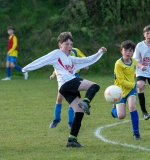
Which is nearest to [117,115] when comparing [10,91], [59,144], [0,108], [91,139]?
[91,139]

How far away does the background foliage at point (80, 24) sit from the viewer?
20891 millimetres

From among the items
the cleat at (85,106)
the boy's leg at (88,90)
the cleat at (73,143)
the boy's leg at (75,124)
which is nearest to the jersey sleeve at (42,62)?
the boy's leg at (88,90)

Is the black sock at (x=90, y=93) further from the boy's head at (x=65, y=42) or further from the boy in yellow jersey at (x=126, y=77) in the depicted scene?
the boy in yellow jersey at (x=126, y=77)

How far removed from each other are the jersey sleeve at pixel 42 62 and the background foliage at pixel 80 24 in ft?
44.2

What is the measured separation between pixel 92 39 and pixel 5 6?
408 cm

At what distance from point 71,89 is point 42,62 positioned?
0.52 metres

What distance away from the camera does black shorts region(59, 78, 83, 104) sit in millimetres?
6902

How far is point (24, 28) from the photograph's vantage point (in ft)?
70.1

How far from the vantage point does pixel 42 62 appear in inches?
272

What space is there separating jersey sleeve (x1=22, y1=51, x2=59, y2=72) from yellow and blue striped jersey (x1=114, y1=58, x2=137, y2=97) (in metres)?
1.18

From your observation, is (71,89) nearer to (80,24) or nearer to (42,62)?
(42,62)

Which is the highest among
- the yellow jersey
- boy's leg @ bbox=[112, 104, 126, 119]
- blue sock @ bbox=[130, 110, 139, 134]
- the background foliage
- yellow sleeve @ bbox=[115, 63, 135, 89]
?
the background foliage

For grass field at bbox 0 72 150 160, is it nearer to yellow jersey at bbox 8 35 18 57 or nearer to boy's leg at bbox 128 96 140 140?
boy's leg at bbox 128 96 140 140

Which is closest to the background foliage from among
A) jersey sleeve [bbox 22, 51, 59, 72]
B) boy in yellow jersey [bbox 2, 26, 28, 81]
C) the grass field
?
boy in yellow jersey [bbox 2, 26, 28, 81]
